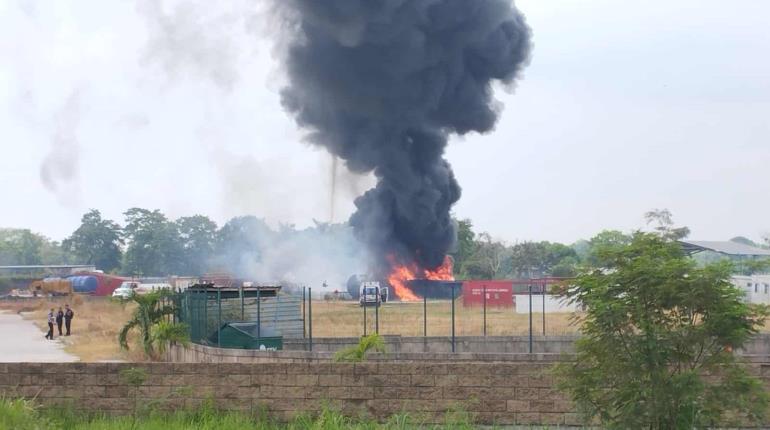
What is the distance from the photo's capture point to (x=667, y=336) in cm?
948

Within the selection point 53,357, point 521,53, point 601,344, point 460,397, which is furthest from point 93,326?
point 601,344

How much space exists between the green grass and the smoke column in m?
47.1

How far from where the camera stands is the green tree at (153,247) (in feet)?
457

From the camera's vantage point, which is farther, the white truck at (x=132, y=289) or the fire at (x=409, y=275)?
the fire at (x=409, y=275)

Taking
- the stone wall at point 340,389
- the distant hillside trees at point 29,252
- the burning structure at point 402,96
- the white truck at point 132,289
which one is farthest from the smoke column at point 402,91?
the distant hillside trees at point 29,252

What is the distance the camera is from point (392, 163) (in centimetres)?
6328

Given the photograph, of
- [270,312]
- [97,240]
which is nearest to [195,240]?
[97,240]

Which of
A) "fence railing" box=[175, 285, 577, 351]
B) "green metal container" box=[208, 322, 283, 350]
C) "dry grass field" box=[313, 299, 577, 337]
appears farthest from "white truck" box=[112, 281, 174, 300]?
"green metal container" box=[208, 322, 283, 350]

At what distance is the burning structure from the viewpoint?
59562mm

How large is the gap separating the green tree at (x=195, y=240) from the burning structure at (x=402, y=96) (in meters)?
72.7

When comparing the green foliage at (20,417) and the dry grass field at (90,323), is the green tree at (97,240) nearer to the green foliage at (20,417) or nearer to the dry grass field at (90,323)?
the dry grass field at (90,323)

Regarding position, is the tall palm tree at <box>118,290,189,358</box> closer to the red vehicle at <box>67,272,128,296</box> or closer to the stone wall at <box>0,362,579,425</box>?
the stone wall at <box>0,362,579,425</box>

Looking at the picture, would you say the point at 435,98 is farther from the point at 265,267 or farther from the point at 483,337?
the point at 483,337

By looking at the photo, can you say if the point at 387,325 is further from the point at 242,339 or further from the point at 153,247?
the point at 153,247
